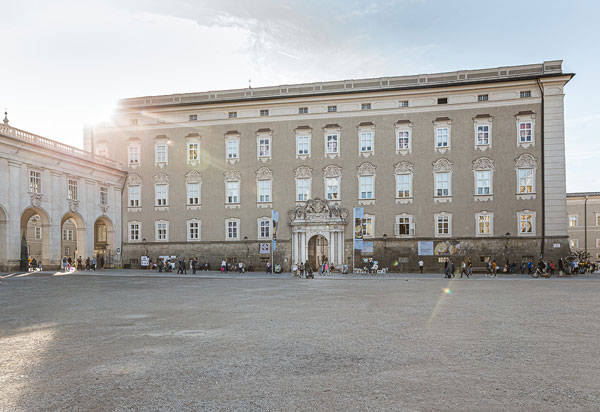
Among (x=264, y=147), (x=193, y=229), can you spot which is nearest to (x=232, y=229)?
(x=193, y=229)

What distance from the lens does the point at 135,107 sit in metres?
47.5

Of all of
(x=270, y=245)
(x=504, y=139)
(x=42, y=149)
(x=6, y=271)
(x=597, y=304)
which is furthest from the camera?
(x=270, y=245)

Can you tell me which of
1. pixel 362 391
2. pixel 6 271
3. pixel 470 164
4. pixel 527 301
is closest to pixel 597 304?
pixel 527 301

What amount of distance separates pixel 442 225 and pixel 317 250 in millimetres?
12657

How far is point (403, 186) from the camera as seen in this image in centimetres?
4222

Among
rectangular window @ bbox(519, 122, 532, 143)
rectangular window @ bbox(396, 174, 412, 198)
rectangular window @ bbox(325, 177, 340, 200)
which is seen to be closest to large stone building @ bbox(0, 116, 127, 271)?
rectangular window @ bbox(325, 177, 340, 200)

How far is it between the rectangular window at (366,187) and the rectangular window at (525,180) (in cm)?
1326

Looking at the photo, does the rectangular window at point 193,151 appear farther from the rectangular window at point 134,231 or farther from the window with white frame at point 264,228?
the window with white frame at point 264,228

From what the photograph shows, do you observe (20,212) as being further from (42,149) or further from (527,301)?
(527,301)

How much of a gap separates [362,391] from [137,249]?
4493 centimetres

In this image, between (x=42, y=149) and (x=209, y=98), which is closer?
(x=42, y=149)

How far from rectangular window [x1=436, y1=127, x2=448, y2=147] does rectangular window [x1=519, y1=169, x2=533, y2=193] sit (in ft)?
23.1

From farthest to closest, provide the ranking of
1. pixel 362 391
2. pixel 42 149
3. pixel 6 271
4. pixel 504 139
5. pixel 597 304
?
1. pixel 504 139
2. pixel 42 149
3. pixel 6 271
4. pixel 597 304
5. pixel 362 391

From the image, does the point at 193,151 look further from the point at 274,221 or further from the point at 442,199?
the point at 442,199
